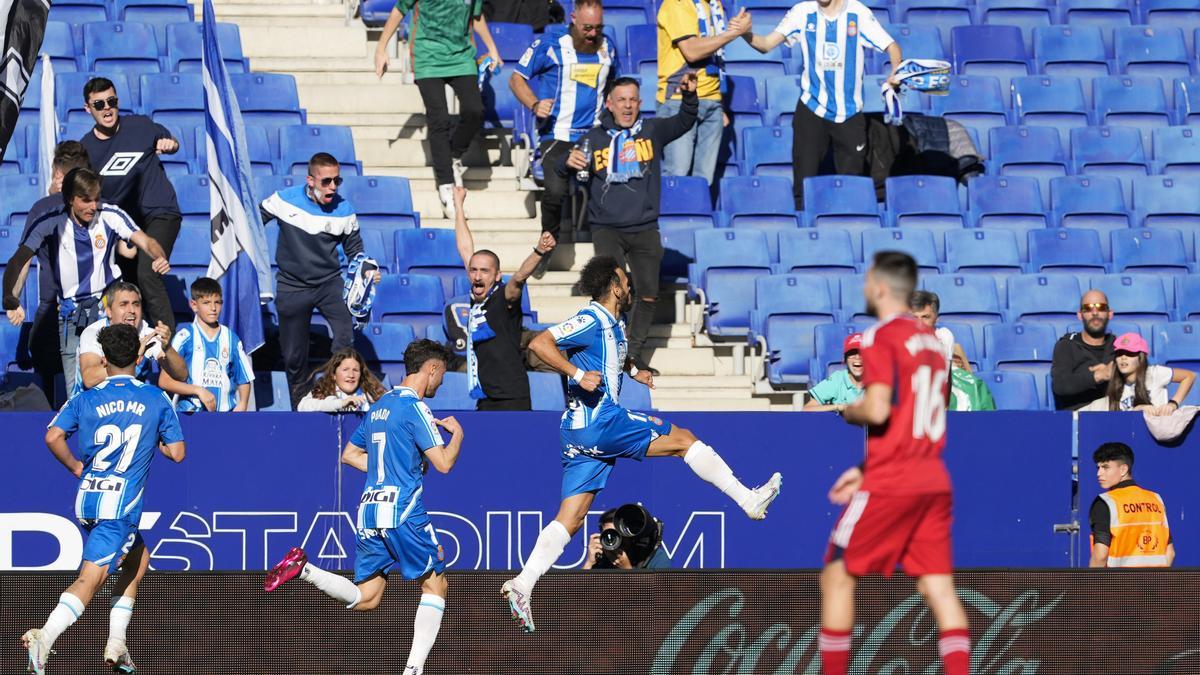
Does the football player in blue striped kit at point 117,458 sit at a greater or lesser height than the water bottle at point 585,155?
lesser

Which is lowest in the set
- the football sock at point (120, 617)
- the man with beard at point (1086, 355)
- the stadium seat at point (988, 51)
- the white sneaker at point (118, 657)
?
the white sneaker at point (118, 657)

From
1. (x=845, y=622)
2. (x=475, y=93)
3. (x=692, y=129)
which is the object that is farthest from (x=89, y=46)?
(x=845, y=622)

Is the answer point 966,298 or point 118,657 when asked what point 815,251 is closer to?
point 966,298

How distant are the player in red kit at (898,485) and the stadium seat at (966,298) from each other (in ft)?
22.3

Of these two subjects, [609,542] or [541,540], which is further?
[609,542]

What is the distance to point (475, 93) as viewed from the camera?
14852 mm

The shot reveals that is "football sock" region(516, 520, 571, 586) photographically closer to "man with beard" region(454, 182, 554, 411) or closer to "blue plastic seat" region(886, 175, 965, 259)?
"man with beard" region(454, 182, 554, 411)

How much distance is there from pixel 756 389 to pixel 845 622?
6.25 metres

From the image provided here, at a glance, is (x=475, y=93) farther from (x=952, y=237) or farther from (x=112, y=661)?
(x=112, y=661)

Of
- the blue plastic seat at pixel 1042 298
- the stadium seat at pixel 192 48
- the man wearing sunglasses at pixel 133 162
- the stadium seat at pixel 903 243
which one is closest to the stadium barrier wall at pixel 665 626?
the man wearing sunglasses at pixel 133 162

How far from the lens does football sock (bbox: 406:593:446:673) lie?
946 cm

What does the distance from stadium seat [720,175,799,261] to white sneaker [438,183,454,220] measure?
7.40 feet

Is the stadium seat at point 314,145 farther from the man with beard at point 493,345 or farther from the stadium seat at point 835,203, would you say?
the stadium seat at point 835,203

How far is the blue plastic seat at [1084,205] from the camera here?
15742 mm
